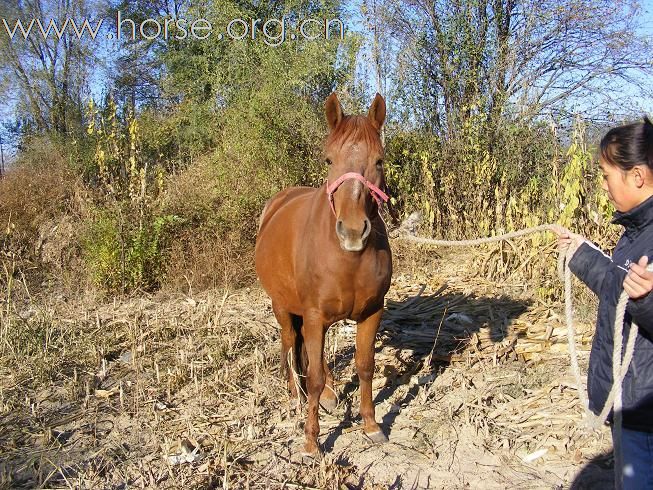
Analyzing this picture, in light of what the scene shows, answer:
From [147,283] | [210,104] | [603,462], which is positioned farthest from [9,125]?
[603,462]

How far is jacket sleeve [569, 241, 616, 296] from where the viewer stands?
2.04 meters

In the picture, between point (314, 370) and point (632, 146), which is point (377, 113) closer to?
point (632, 146)

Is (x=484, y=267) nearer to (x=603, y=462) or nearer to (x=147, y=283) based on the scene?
(x=603, y=462)

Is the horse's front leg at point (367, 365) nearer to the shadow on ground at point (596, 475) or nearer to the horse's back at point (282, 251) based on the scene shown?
the horse's back at point (282, 251)

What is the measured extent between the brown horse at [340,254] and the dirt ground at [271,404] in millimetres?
360

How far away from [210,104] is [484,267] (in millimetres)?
8511

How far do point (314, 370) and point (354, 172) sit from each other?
1379mm

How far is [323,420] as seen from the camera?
381 cm

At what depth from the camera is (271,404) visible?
4.00 meters

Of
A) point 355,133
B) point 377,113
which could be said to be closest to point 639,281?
point 355,133

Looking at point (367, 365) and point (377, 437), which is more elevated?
point (367, 365)

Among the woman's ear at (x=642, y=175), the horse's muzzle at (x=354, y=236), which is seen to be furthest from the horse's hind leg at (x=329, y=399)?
the woman's ear at (x=642, y=175)

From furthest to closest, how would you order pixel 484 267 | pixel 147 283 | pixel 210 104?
pixel 210 104 < pixel 147 283 < pixel 484 267

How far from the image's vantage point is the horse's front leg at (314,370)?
3275 mm
